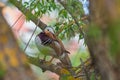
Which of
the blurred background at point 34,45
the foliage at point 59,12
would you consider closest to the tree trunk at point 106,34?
the blurred background at point 34,45

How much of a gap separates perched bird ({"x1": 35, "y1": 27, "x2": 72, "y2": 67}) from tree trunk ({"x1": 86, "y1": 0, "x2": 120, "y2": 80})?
81.4 inches

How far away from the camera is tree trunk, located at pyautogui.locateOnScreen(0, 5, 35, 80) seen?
684 mm

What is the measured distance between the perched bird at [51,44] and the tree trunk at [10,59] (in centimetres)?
210

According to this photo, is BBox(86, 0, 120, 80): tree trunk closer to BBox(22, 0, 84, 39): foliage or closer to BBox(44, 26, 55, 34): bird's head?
BBox(22, 0, 84, 39): foliage

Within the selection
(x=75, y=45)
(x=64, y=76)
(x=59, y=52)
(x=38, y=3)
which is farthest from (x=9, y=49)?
(x=59, y=52)

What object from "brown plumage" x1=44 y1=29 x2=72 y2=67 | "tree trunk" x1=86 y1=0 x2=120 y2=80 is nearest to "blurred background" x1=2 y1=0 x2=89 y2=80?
"brown plumage" x1=44 y1=29 x2=72 y2=67

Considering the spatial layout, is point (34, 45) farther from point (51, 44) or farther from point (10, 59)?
point (10, 59)

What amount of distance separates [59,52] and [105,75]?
226cm

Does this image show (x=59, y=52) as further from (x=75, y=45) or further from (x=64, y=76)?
(x=64, y=76)

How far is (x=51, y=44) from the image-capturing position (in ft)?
10.0

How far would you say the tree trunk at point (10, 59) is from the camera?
68cm

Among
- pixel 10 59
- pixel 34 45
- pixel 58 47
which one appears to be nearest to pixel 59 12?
pixel 34 45

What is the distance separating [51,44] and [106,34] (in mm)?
2407

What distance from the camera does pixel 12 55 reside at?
69 centimetres
